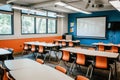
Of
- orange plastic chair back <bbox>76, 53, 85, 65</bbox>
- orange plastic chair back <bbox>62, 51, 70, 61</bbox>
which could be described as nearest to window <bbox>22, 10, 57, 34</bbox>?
orange plastic chair back <bbox>62, 51, 70, 61</bbox>

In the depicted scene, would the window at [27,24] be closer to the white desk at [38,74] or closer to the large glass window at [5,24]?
the large glass window at [5,24]

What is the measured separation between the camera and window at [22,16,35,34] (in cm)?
911

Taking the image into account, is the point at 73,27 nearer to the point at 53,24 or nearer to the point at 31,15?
the point at 53,24

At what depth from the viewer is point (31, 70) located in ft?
8.86

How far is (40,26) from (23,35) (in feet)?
6.02

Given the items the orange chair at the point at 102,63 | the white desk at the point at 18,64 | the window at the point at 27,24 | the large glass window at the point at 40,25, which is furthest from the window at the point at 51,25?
the white desk at the point at 18,64

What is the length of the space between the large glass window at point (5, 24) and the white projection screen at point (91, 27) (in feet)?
19.9

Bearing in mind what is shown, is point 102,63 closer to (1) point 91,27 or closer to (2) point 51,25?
(1) point 91,27

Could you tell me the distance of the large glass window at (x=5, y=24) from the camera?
797 centimetres

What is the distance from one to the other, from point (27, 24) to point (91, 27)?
5.15 m

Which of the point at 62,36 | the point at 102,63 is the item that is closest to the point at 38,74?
the point at 102,63

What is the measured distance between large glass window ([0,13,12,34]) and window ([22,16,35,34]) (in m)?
1.01

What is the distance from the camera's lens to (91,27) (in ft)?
37.2

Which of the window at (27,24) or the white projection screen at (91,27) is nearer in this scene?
the window at (27,24)
